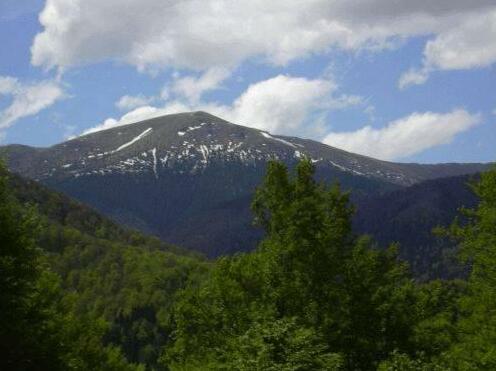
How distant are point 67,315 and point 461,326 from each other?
24529 millimetres

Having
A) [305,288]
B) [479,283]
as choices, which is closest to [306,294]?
[305,288]

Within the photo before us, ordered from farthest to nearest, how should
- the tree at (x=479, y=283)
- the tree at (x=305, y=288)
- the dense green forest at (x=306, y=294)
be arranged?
the tree at (x=305, y=288)
the dense green forest at (x=306, y=294)
the tree at (x=479, y=283)

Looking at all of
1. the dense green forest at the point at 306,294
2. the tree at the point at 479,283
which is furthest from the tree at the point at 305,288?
the tree at the point at 479,283

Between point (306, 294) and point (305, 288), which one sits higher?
point (305, 288)

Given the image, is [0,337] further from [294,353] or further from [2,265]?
[294,353]

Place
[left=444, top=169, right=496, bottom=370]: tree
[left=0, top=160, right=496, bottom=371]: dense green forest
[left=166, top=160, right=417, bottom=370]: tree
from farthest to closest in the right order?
[left=166, top=160, right=417, bottom=370]: tree, [left=0, top=160, right=496, bottom=371]: dense green forest, [left=444, top=169, right=496, bottom=370]: tree

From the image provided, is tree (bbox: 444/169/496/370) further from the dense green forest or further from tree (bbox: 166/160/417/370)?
tree (bbox: 166/160/417/370)

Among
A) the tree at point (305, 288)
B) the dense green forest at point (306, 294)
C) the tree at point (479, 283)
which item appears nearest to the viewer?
the tree at point (479, 283)

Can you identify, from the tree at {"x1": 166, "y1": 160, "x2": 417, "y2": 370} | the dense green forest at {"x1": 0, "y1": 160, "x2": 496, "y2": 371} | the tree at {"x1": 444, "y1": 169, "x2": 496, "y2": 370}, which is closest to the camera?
the tree at {"x1": 444, "y1": 169, "x2": 496, "y2": 370}

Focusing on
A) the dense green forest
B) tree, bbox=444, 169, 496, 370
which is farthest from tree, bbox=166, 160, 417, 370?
tree, bbox=444, 169, 496, 370

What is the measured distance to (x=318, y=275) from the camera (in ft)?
93.6

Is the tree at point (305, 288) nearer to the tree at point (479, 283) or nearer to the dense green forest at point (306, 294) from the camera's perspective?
the dense green forest at point (306, 294)

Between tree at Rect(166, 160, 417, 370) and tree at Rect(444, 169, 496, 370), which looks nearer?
tree at Rect(444, 169, 496, 370)

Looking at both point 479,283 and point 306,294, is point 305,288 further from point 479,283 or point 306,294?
point 479,283
